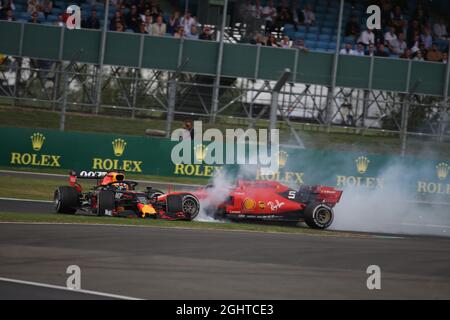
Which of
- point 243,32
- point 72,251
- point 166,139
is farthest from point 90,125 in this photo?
point 72,251

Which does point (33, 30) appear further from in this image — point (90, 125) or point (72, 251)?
point (72, 251)

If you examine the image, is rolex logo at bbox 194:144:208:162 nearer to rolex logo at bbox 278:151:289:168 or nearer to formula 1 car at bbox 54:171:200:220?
rolex logo at bbox 278:151:289:168

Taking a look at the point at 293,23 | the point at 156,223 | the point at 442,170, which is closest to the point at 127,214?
the point at 156,223

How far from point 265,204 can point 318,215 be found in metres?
1.14

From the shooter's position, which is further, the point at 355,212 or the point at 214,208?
the point at 355,212

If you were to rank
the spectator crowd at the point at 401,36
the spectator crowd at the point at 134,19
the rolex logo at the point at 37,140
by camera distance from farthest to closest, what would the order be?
the spectator crowd at the point at 401,36
the spectator crowd at the point at 134,19
the rolex logo at the point at 37,140

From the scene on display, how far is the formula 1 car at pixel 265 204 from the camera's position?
18438 mm

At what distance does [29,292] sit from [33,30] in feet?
70.5

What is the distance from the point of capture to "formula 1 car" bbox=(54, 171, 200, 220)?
17516mm

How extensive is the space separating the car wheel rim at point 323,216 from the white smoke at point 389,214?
0.66 m

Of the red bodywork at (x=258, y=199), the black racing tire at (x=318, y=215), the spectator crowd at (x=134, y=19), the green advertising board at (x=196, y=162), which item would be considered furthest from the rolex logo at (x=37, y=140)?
the black racing tire at (x=318, y=215)

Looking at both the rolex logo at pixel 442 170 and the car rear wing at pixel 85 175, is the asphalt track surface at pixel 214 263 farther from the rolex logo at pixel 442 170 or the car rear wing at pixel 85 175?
the rolex logo at pixel 442 170

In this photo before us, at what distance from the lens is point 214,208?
60.9 feet

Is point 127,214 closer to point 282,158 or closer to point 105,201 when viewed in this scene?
point 105,201
